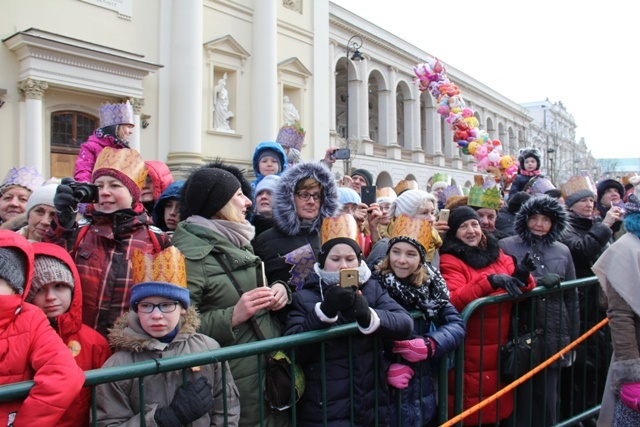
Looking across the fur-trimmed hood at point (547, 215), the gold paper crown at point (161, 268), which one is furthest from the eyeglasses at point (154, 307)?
the fur-trimmed hood at point (547, 215)

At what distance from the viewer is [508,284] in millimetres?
3564

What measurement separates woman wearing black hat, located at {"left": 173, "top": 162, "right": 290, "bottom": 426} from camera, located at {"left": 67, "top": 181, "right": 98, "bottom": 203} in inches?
19.5

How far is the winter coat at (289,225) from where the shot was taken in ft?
11.1

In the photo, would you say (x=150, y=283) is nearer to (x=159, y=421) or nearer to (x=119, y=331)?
(x=119, y=331)

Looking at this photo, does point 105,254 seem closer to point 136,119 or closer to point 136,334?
point 136,334

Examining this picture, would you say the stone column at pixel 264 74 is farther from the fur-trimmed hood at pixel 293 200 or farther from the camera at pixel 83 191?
the camera at pixel 83 191

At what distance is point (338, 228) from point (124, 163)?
130cm

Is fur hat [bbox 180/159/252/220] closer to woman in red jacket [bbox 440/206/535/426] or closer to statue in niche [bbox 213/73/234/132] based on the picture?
woman in red jacket [bbox 440/206/535/426]

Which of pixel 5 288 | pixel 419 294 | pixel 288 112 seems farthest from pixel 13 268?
pixel 288 112

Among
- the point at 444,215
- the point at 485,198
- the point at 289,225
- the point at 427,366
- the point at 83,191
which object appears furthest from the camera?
the point at 485,198

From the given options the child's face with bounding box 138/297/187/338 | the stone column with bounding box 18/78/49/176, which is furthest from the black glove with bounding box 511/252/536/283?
the stone column with bounding box 18/78/49/176

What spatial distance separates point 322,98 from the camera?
20875mm

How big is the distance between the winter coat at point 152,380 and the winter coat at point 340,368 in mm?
449

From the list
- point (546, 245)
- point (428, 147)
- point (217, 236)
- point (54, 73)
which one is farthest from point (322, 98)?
point (428, 147)
